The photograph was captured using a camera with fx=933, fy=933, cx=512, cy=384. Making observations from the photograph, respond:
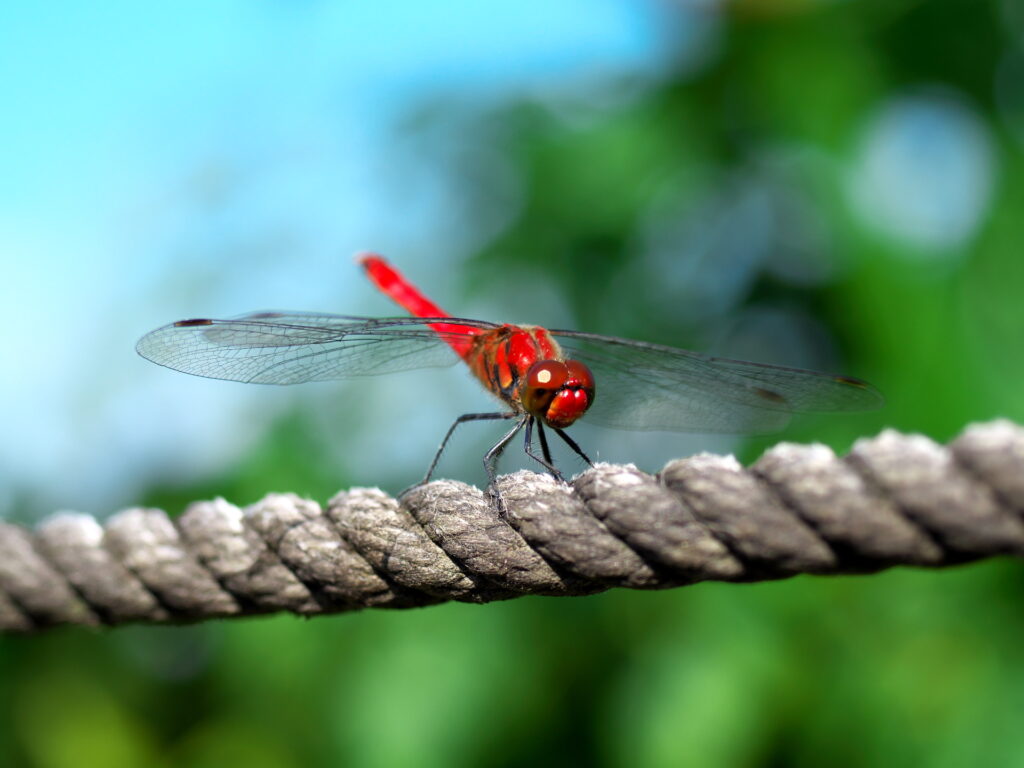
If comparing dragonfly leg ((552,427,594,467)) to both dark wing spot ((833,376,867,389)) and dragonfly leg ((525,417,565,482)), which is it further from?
dark wing spot ((833,376,867,389))

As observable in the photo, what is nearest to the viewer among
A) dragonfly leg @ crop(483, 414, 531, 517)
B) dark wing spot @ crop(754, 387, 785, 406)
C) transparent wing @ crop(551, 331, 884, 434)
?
dragonfly leg @ crop(483, 414, 531, 517)

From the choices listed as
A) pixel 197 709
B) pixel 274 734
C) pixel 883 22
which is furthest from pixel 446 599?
pixel 883 22

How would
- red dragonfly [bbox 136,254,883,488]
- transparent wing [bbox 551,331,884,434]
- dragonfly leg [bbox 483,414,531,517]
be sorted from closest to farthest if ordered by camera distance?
dragonfly leg [bbox 483,414,531,517], red dragonfly [bbox 136,254,883,488], transparent wing [bbox 551,331,884,434]

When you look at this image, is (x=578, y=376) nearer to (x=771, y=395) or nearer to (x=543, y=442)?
(x=543, y=442)

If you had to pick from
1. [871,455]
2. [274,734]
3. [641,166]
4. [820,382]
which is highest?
[641,166]

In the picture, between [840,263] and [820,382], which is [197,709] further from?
[840,263]

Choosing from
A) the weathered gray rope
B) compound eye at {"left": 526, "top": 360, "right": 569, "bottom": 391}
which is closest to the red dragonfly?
compound eye at {"left": 526, "top": 360, "right": 569, "bottom": 391}

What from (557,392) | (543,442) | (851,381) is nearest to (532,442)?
(543,442)
